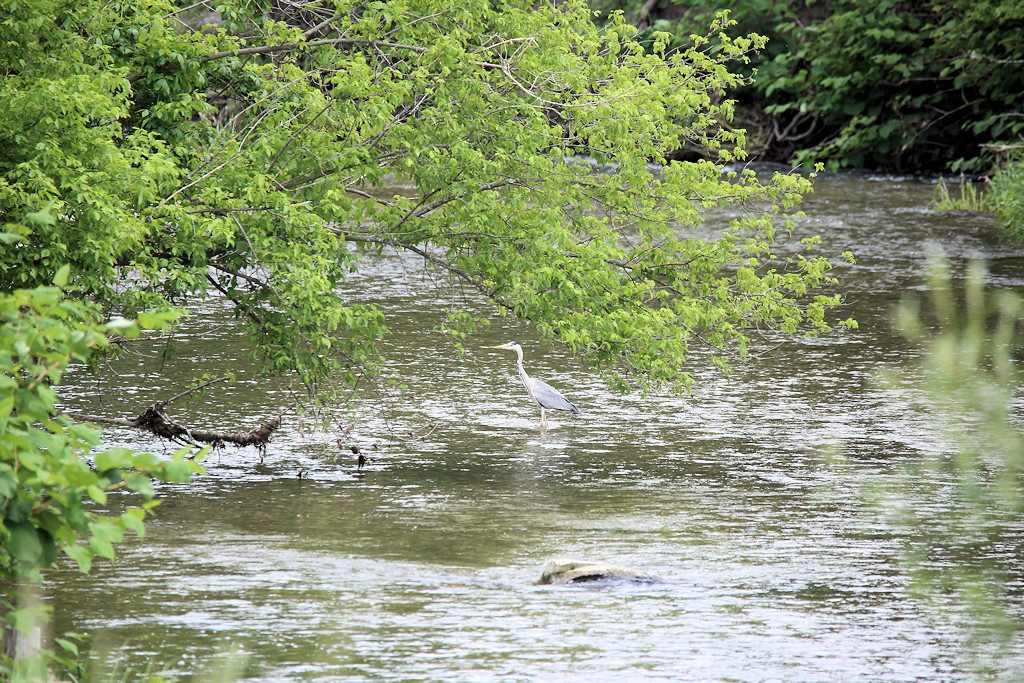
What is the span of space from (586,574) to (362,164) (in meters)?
4.28

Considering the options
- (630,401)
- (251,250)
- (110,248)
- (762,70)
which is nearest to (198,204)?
(251,250)

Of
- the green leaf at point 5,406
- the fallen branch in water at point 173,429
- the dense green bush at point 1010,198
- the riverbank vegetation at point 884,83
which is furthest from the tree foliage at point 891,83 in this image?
the green leaf at point 5,406

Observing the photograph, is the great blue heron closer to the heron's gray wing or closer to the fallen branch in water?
the heron's gray wing

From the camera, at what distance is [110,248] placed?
10.6 metres

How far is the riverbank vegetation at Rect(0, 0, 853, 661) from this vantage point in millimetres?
10953

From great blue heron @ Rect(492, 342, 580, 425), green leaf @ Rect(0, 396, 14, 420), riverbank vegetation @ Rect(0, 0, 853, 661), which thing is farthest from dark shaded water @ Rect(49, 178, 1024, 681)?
green leaf @ Rect(0, 396, 14, 420)

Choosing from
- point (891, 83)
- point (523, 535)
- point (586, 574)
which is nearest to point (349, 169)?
point (523, 535)

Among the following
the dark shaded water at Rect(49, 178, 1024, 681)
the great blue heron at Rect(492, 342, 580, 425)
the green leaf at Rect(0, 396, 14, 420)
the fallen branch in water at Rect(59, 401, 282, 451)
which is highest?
the green leaf at Rect(0, 396, 14, 420)

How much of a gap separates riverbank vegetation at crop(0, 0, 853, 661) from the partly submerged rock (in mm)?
2854

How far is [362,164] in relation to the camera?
12.4 metres

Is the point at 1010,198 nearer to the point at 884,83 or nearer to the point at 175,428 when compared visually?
the point at 884,83

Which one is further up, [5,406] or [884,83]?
[884,83]

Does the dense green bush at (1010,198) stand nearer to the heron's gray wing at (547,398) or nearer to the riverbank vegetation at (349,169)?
the riverbank vegetation at (349,169)

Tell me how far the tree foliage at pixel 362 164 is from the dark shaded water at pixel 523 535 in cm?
118
